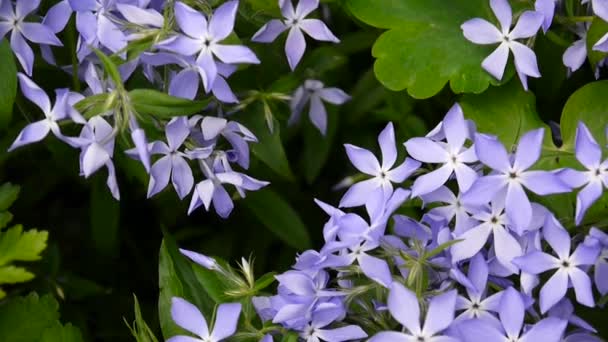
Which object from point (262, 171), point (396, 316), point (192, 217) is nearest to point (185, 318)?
point (396, 316)

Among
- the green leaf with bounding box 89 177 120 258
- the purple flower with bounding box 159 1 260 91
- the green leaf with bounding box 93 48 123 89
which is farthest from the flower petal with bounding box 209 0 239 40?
the green leaf with bounding box 89 177 120 258

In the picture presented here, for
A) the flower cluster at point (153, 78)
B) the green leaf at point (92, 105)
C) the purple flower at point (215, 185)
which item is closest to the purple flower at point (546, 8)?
the flower cluster at point (153, 78)

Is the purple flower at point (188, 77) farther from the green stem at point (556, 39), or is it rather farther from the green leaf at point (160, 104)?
the green stem at point (556, 39)

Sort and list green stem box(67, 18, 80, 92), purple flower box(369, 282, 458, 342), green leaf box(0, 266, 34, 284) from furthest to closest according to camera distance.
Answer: green stem box(67, 18, 80, 92) → green leaf box(0, 266, 34, 284) → purple flower box(369, 282, 458, 342)

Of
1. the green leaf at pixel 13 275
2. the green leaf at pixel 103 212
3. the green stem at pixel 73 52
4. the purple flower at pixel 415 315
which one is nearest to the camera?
the purple flower at pixel 415 315

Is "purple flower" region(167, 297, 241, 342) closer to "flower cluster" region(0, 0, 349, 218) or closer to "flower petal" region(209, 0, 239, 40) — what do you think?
"flower cluster" region(0, 0, 349, 218)
